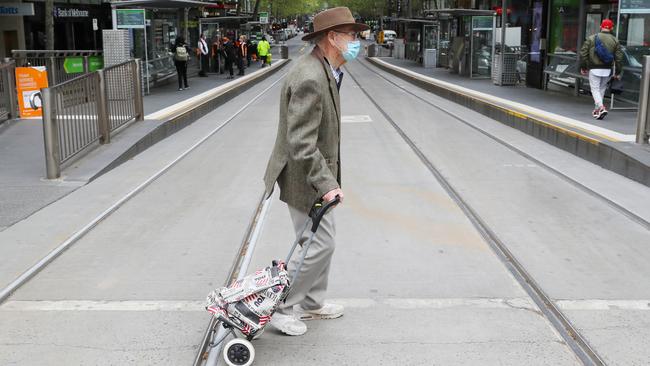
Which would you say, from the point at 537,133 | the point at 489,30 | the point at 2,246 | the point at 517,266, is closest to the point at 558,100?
the point at 537,133

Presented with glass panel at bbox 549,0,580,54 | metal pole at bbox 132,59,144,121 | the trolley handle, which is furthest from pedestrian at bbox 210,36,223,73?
the trolley handle

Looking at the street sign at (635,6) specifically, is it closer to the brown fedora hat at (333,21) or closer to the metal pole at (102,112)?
the metal pole at (102,112)

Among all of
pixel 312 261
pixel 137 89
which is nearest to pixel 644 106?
pixel 312 261

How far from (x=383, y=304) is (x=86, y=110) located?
6717 millimetres

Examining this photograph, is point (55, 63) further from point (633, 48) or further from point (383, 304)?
point (383, 304)

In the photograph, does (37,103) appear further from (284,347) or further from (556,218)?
(284,347)

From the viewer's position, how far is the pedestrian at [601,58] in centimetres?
1309

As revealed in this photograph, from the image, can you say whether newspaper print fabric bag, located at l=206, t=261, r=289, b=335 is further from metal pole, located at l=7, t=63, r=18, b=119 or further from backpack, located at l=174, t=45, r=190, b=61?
backpack, located at l=174, t=45, r=190, b=61

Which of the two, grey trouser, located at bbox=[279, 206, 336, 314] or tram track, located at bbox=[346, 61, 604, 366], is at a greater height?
grey trouser, located at bbox=[279, 206, 336, 314]

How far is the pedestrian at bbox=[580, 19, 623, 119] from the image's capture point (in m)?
13.1

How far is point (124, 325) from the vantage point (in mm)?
4492

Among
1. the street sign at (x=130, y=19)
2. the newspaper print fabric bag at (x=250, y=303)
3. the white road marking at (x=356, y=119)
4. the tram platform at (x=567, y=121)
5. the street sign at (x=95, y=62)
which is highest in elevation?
the street sign at (x=130, y=19)

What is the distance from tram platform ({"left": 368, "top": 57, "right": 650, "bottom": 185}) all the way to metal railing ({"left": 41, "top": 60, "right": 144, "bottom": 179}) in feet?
23.3

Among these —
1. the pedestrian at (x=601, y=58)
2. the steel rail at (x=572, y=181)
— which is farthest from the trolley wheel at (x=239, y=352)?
the pedestrian at (x=601, y=58)
